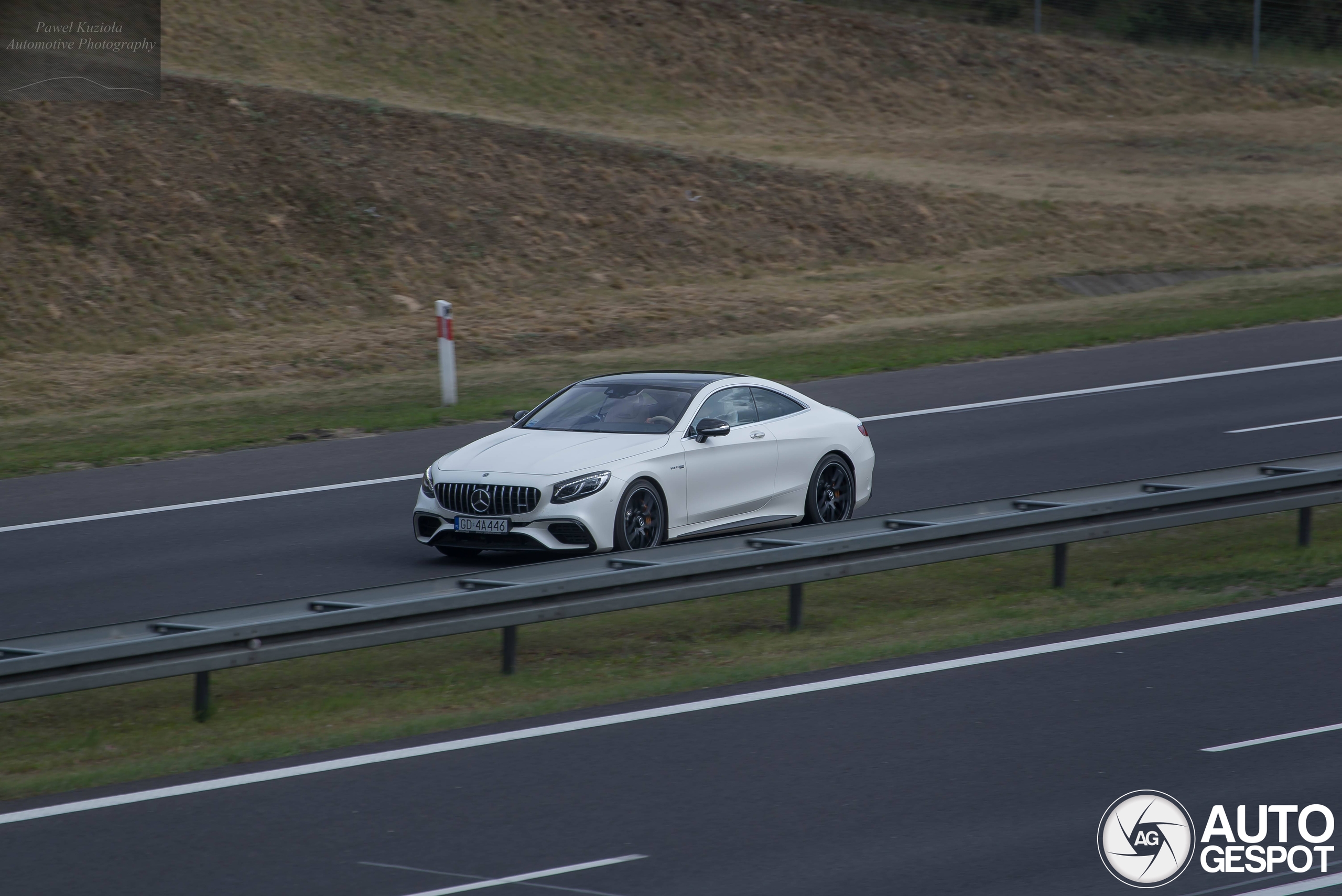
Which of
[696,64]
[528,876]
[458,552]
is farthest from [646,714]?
[696,64]

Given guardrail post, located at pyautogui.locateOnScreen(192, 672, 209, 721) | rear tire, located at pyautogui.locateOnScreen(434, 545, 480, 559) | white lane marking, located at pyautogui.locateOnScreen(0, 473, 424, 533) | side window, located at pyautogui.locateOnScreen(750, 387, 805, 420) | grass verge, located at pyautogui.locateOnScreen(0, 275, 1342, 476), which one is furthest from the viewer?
grass verge, located at pyautogui.locateOnScreen(0, 275, 1342, 476)

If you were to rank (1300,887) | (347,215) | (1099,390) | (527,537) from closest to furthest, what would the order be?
1. (1300,887)
2. (527,537)
3. (1099,390)
4. (347,215)

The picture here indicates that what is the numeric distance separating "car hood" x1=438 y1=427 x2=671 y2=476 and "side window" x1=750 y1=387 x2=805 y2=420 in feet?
4.36

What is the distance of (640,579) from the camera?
10.4 m

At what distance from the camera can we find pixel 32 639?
8.93 metres

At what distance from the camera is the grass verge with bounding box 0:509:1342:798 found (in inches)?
357

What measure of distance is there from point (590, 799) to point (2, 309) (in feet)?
66.9

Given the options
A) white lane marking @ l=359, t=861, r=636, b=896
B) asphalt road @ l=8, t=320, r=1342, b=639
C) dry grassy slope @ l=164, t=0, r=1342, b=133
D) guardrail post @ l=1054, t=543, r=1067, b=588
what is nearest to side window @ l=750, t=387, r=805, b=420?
asphalt road @ l=8, t=320, r=1342, b=639

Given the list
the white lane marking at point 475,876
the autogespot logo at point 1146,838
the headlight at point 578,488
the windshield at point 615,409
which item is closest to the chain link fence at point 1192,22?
the windshield at point 615,409

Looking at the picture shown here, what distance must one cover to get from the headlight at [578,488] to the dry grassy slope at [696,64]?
25.5m

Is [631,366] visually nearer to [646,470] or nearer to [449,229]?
[449,229]

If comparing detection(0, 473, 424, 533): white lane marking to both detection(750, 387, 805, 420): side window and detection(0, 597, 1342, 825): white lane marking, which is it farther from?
detection(0, 597, 1342, 825): white lane marking

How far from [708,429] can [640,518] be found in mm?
1026

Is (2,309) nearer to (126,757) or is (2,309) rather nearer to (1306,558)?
(126,757)
